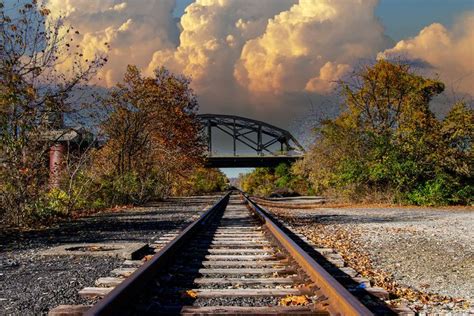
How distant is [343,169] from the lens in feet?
79.2

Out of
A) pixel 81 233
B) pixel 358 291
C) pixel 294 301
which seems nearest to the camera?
pixel 294 301

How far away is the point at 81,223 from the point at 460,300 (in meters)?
9.94

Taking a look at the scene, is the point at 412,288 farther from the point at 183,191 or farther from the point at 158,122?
the point at 183,191

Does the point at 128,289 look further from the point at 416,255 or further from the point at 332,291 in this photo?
the point at 416,255

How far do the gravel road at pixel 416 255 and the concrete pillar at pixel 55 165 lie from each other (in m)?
6.71

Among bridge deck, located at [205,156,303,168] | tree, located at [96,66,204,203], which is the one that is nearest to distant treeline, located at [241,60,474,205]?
tree, located at [96,66,204,203]

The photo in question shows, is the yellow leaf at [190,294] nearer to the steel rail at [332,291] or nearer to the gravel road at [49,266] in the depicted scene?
the gravel road at [49,266]

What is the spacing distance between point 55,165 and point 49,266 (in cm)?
865

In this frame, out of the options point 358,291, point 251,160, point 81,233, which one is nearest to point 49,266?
point 358,291

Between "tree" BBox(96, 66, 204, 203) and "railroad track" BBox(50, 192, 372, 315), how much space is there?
50.0 feet

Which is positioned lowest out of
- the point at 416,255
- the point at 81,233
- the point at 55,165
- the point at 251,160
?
the point at 416,255

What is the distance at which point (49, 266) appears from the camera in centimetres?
621

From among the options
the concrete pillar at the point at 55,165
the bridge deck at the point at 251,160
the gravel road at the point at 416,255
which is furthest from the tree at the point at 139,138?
the bridge deck at the point at 251,160

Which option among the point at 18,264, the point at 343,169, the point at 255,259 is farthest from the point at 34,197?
the point at 343,169
